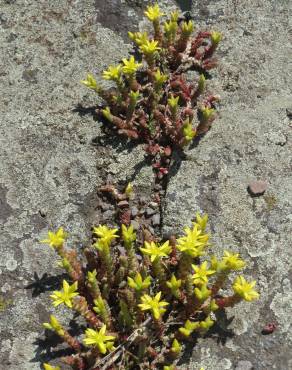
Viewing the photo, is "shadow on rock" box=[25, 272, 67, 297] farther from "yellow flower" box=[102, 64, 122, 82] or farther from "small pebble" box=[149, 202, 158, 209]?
"yellow flower" box=[102, 64, 122, 82]

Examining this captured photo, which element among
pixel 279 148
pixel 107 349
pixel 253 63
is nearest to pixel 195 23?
pixel 253 63

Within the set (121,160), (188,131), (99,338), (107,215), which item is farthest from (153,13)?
(99,338)

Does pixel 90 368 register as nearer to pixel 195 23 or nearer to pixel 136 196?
pixel 136 196

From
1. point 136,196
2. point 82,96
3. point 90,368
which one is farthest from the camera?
point 82,96

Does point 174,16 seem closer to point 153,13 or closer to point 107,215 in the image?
point 153,13

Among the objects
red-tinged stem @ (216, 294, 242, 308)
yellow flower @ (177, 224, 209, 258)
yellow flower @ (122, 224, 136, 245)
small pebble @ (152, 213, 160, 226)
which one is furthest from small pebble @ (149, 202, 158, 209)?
red-tinged stem @ (216, 294, 242, 308)

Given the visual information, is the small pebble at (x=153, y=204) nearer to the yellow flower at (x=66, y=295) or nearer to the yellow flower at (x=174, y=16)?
the yellow flower at (x=66, y=295)
